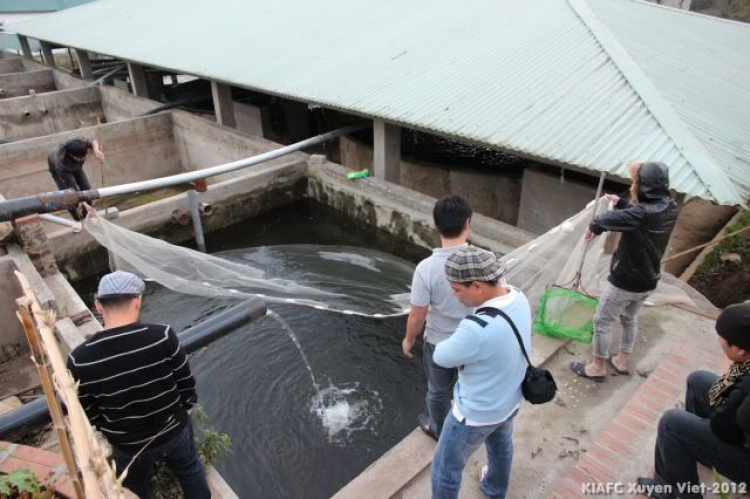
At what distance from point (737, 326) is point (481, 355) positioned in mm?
1173

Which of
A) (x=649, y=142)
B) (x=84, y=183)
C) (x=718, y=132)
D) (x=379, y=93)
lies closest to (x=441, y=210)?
(x=649, y=142)

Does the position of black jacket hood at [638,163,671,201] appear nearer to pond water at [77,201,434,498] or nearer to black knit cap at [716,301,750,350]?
black knit cap at [716,301,750,350]

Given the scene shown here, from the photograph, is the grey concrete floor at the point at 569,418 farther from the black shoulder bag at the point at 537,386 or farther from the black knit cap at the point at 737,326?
the black knit cap at the point at 737,326

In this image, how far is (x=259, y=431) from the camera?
4.54 meters

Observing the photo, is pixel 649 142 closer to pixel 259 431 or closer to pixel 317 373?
pixel 317 373

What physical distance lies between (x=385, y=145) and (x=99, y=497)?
6.82m

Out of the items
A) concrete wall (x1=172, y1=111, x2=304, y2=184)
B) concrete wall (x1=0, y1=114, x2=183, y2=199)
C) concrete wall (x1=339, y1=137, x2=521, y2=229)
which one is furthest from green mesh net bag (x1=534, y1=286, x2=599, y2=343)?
concrete wall (x1=0, y1=114, x2=183, y2=199)

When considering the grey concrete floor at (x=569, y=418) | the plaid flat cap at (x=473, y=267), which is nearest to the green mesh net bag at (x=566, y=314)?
the grey concrete floor at (x=569, y=418)

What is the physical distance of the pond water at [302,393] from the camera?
4188 millimetres

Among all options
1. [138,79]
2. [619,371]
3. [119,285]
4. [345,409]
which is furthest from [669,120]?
[138,79]

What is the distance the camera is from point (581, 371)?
12.4ft

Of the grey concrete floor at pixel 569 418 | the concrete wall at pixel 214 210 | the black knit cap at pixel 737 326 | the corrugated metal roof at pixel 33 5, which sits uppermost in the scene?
the corrugated metal roof at pixel 33 5

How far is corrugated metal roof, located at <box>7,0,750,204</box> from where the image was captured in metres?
4.66

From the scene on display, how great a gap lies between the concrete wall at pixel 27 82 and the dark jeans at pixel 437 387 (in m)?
22.1
